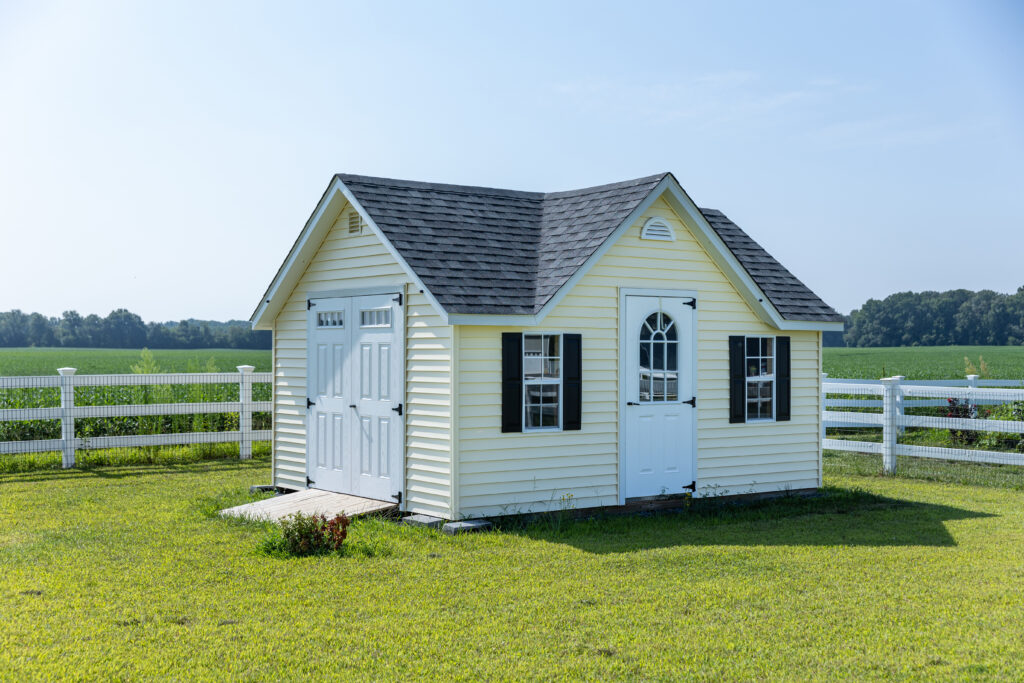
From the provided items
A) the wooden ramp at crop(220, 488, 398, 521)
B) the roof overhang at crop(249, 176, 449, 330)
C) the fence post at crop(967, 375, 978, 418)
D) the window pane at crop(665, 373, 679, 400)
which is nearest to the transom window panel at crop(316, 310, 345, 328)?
the roof overhang at crop(249, 176, 449, 330)

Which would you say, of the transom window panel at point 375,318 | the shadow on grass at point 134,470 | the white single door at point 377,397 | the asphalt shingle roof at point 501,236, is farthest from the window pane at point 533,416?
the shadow on grass at point 134,470

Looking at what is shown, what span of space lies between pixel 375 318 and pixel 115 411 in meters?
7.00

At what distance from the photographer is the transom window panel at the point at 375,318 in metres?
11.9

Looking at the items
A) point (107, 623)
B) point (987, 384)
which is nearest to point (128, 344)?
point (987, 384)

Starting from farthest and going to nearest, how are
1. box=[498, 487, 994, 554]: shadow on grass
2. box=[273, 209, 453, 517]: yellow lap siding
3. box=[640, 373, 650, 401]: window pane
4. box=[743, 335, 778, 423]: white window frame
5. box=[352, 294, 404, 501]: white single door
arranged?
box=[743, 335, 778, 423]: white window frame → box=[640, 373, 650, 401]: window pane → box=[352, 294, 404, 501]: white single door → box=[273, 209, 453, 517]: yellow lap siding → box=[498, 487, 994, 554]: shadow on grass

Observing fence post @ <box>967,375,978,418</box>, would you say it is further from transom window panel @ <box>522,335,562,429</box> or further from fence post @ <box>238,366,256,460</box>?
fence post @ <box>238,366,256,460</box>

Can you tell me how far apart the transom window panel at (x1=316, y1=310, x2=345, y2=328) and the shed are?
0.08 ft

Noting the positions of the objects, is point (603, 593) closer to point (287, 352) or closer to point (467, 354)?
point (467, 354)

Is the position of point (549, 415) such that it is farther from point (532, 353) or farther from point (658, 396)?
point (658, 396)

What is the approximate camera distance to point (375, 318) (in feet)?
39.9

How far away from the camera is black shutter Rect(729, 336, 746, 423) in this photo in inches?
511

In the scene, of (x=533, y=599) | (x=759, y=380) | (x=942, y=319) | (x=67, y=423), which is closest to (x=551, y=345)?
(x=759, y=380)

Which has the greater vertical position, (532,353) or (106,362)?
(532,353)

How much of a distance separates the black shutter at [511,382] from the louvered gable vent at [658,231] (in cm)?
222
